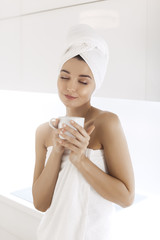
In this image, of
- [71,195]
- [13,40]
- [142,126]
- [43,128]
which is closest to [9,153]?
[13,40]

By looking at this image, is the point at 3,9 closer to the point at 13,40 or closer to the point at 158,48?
the point at 13,40

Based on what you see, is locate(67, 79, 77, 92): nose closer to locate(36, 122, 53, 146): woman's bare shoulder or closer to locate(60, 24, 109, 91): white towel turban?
locate(60, 24, 109, 91): white towel turban

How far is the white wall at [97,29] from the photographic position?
49.0 inches

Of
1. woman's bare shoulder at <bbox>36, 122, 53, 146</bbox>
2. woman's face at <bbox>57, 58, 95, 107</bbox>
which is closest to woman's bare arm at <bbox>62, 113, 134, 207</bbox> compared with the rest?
woman's face at <bbox>57, 58, 95, 107</bbox>

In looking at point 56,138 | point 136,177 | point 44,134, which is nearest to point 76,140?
point 56,138

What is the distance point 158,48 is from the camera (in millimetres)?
1215

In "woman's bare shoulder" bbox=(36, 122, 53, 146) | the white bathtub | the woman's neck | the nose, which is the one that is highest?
the nose

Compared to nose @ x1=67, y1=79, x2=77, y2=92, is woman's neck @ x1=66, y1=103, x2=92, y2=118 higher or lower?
lower

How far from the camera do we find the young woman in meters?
0.98

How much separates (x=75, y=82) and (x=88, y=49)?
0.11 metres

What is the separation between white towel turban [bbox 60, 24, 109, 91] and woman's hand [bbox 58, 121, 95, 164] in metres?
0.18

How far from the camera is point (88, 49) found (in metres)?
0.97

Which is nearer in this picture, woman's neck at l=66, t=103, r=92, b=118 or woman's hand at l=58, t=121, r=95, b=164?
woman's hand at l=58, t=121, r=95, b=164

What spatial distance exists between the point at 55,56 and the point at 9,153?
1.32 metres
